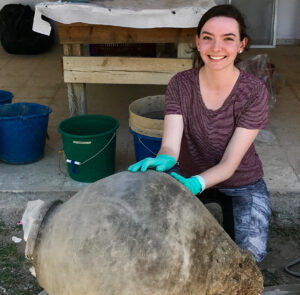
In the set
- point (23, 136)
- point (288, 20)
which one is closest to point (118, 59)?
point (23, 136)

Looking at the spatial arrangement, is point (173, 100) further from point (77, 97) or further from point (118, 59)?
point (77, 97)

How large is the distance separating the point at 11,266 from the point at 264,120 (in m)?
1.60

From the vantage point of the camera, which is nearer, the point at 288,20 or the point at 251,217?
the point at 251,217

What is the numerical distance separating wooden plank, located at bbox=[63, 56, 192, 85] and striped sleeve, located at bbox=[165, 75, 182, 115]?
1.12 meters

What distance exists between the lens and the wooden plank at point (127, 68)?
130 inches

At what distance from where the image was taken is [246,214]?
2117mm

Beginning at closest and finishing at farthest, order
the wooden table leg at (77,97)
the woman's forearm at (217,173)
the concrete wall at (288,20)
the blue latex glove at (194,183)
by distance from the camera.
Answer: the blue latex glove at (194,183) → the woman's forearm at (217,173) → the wooden table leg at (77,97) → the concrete wall at (288,20)

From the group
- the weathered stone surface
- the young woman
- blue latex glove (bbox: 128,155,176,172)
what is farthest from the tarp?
the weathered stone surface

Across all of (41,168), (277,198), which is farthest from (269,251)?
(41,168)

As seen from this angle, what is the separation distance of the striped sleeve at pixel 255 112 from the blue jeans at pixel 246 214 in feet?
1.07

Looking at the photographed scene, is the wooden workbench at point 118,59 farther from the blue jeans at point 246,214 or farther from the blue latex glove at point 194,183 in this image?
the blue latex glove at point 194,183

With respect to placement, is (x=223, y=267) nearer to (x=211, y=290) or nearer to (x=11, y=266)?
(x=211, y=290)

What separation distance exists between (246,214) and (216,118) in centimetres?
45

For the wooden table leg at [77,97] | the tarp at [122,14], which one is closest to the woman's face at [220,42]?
the tarp at [122,14]
